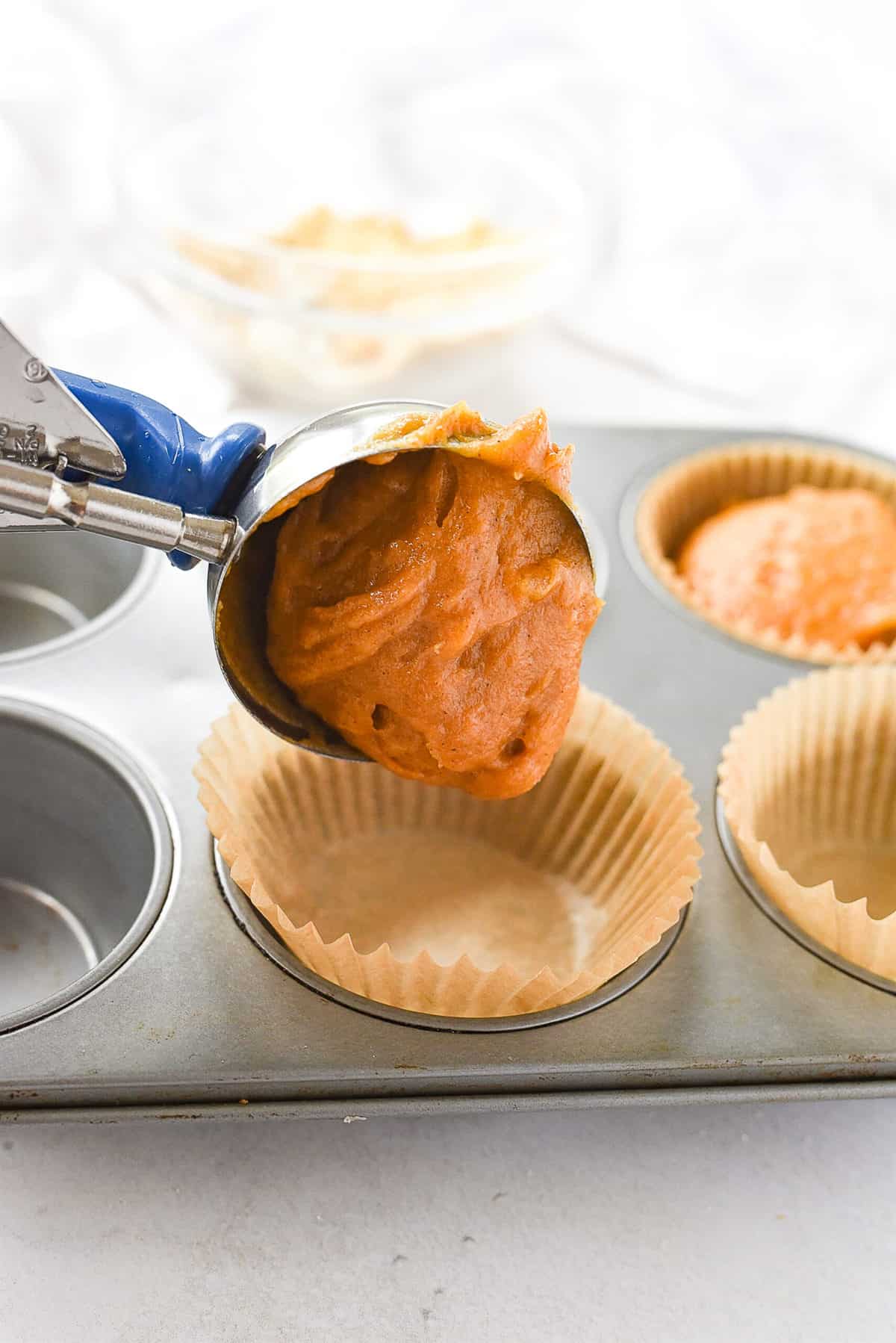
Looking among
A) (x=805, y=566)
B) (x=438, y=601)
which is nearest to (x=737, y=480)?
(x=805, y=566)

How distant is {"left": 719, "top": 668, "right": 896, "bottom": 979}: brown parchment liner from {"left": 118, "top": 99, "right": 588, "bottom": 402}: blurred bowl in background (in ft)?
3.49

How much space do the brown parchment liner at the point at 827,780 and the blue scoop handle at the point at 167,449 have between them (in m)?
0.72

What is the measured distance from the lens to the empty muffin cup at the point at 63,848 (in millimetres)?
1495

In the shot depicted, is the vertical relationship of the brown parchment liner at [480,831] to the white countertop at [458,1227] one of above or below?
above

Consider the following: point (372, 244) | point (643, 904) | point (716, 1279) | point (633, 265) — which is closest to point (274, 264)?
point (372, 244)

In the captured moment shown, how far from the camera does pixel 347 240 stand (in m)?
2.52

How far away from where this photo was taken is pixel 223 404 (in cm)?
253

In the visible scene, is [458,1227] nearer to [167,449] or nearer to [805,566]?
[167,449]

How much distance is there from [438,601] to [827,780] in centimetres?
81

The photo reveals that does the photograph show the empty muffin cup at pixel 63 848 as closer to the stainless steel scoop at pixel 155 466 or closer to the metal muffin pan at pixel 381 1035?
the metal muffin pan at pixel 381 1035

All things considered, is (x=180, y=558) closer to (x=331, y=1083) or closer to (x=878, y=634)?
(x=331, y=1083)

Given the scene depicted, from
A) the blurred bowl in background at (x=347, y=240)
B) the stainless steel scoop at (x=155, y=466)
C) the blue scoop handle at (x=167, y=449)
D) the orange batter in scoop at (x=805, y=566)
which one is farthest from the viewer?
the blurred bowl in background at (x=347, y=240)

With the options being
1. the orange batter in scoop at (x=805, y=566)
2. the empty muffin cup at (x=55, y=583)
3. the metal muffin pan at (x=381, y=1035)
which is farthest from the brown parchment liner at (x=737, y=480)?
the empty muffin cup at (x=55, y=583)

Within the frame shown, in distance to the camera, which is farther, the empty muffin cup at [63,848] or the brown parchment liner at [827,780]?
the brown parchment liner at [827,780]
